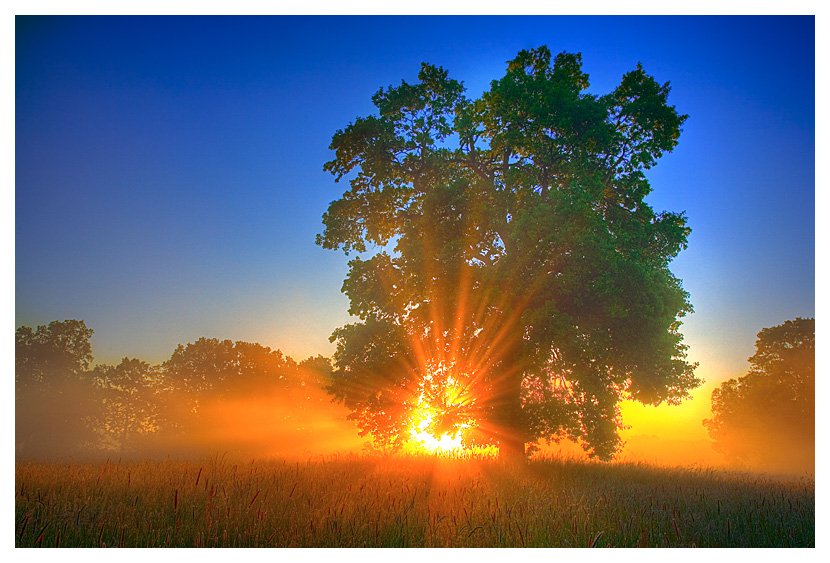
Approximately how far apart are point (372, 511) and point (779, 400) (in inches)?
1697

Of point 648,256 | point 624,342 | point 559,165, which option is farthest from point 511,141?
point 624,342

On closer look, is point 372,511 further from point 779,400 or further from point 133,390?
point 133,390

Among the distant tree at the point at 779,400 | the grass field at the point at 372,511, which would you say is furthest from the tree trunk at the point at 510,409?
the distant tree at the point at 779,400

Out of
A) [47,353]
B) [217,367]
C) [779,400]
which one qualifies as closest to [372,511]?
[779,400]

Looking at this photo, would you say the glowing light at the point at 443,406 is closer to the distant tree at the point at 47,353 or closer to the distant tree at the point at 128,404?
the distant tree at the point at 47,353

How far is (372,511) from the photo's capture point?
5746mm

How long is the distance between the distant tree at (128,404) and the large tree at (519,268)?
52659 mm

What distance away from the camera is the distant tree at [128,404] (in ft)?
186

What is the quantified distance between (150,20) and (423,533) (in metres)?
9.77

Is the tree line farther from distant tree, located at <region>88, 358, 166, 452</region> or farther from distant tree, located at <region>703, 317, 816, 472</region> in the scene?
distant tree, located at <region>703, 317, 816, 472</region>

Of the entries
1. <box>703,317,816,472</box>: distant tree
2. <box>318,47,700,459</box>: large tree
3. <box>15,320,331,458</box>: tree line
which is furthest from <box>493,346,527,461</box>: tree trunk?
<box>15,320,331,458</box>: tree line

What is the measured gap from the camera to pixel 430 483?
7.86 meters
